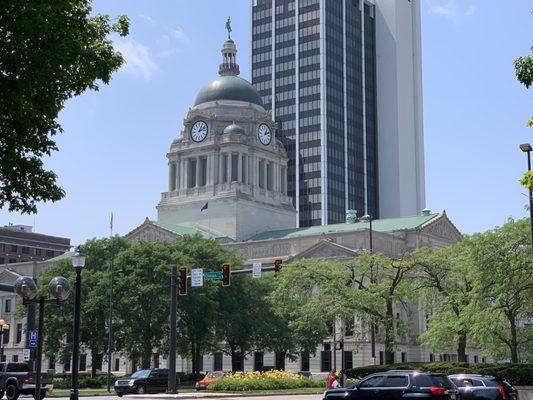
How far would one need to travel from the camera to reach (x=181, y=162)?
141625mm

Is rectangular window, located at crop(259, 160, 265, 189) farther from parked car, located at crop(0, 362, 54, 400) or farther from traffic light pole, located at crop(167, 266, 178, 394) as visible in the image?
parked car, located at crop(0, 362, 54, 400)

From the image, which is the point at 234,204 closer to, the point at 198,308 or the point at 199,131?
the point at 199,131

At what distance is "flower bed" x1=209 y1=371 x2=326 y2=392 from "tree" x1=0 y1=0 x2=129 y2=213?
3675cm

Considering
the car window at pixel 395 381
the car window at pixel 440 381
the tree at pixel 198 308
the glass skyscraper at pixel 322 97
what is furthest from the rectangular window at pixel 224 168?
the car window at pixel 440 381

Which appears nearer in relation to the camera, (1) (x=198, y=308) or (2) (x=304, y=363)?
(1) (x=198, y=308)

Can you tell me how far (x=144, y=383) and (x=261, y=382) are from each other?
7.82 metres

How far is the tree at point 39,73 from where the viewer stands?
69.1ft

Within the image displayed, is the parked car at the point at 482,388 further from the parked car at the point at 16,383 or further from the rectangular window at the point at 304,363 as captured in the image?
the rectangular window at the point at 304,363

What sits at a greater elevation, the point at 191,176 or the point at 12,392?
the point at 191,176

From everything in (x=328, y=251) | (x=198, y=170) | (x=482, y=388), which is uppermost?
(x=198, y=170)

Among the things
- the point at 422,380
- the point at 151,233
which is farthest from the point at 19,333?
the point at 422,380

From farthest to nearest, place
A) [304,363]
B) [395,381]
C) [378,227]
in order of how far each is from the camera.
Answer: [378,227] → [304,363] → [395,381]

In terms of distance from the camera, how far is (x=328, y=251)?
10844 cm

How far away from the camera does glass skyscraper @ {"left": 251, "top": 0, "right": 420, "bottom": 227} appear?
176 meters
